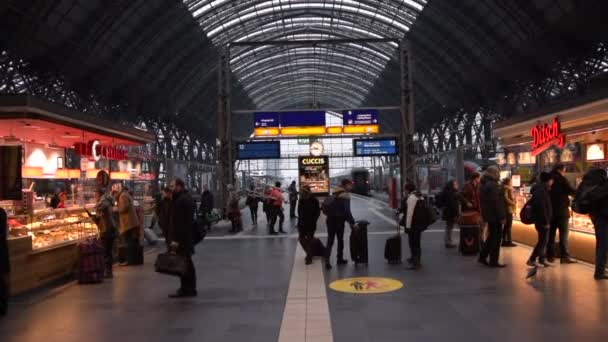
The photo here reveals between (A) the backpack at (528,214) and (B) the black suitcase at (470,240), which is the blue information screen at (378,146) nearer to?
(B) the black suitcase at (470,240)

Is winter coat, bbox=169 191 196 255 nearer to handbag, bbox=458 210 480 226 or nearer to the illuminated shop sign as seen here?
the illuminated shop sign

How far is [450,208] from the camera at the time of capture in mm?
12531

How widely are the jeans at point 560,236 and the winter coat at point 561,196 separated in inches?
4.8

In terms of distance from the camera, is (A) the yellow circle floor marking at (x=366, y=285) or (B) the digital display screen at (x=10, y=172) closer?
(A) the yellow circle floor marking at (x=366, y=285)

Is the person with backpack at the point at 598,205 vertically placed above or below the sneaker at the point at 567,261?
above

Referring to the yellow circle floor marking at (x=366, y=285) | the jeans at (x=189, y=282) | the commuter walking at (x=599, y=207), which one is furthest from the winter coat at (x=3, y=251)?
the commuter walking at (x=599, y=207)

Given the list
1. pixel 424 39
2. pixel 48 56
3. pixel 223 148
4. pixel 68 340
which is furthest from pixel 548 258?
pixel 424 39

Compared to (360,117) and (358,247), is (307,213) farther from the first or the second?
(360,117)

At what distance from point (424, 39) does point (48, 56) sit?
24.6 m

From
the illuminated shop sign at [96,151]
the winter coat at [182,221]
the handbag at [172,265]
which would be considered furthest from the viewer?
the illuminated shop sign at [96,151]

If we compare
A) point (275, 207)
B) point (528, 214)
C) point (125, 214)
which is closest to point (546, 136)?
point (528, 214)

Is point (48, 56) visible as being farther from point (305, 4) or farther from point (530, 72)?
point (530, 72)

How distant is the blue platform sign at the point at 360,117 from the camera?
25016mm

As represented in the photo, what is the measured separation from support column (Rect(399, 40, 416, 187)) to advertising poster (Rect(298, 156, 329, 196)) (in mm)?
4944
